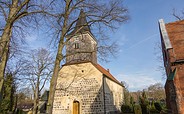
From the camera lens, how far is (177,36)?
39.8 ft

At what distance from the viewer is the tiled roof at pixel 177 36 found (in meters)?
10.6

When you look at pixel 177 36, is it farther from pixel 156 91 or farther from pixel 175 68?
pixel 156 91

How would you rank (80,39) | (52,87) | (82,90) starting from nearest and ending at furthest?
1. (52,87)
2. (80,39)
3. (82,90)

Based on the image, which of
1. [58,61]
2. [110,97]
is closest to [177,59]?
[58,61]

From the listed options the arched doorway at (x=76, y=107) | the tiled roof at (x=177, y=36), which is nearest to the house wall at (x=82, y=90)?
the arched doorway at (x=76, y=107)

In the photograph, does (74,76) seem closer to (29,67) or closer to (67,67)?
(67,67)

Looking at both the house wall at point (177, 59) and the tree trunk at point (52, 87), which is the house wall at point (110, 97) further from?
the tree trunk at point (52, 87)

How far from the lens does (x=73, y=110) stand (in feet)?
61.9

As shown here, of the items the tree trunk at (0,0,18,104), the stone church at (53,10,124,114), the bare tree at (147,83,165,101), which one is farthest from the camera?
the bare tree at (147,83,165,101)

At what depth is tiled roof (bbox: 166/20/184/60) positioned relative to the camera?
10554 millimetres

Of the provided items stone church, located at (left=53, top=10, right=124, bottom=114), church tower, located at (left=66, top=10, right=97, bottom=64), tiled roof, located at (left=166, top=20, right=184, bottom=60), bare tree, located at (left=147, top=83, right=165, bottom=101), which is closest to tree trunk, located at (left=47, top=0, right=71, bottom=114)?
church tower, located at (left=66, top=10, right=97, bottom=64)

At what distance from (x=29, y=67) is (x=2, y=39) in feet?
47.7

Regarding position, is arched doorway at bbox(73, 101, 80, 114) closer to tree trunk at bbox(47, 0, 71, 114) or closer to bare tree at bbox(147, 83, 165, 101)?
tree trunk at bbox(47, 0, 71, 114)

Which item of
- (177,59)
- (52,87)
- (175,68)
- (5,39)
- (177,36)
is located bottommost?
(52,87)
